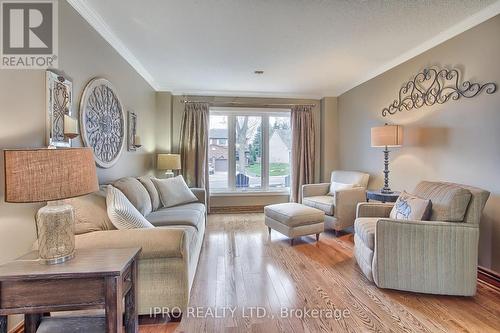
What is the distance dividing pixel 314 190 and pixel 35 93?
3908 mm

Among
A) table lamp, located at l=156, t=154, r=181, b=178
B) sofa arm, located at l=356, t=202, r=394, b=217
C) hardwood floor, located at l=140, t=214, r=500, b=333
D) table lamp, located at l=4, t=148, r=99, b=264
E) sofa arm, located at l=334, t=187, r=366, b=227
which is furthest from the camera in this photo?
table lamp, located at l=156, t=154, r=181, b=178

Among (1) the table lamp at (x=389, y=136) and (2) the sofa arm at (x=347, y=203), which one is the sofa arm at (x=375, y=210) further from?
(2) the sofa arm at (x=347, y=203)

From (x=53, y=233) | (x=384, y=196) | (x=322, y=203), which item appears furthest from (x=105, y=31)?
(x=384, y=196)

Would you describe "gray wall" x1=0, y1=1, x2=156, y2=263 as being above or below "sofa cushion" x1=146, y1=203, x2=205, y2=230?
above

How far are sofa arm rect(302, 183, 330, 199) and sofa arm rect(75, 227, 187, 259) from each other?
306cm

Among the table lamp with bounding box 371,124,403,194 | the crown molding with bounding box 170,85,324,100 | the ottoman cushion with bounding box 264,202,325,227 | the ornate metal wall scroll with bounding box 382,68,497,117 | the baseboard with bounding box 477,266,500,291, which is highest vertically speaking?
the crown molding with bounding box 170,85,324,100

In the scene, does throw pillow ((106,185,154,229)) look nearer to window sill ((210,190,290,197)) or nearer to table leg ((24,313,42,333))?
table leg ((24,313,42,333))

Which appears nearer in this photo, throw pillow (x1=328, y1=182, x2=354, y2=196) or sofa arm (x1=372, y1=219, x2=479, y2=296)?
sofa arm (x1=372, y1=219, x2=479, y2=296)

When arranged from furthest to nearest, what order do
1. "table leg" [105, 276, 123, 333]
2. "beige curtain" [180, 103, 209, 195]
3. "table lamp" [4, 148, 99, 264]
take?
"beige curtain" [180, 103, 209, 195]
"table leg" [105, 276, 123, 333]
"table lamp" [4, 148, 99, 264]

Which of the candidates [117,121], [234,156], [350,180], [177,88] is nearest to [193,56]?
[117,121]

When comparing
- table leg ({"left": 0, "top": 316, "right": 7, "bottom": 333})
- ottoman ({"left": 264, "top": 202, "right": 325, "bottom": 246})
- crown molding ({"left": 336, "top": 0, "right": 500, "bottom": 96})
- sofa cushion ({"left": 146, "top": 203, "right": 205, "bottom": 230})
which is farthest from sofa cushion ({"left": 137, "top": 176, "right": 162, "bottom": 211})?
crown molding ({"left": 336, "top": 0, "right": 500, "bottom": 96})

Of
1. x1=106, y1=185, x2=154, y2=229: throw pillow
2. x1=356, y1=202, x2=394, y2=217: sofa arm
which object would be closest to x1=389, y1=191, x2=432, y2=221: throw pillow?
x1=356, y1=202, x2=394, y2=217: sofa arm

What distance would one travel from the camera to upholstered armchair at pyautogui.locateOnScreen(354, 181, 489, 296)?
2.13 meters

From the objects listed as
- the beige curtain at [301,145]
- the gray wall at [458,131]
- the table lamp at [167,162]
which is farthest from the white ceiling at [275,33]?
the table lamp at [167,162]
